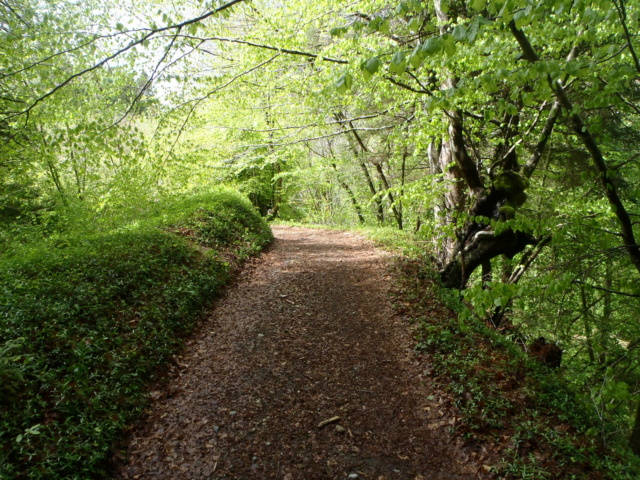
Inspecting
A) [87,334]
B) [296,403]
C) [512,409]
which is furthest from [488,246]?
[87,334]

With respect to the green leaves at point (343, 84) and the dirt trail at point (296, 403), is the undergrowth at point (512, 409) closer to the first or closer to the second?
the dirt trail at point (296, 403)

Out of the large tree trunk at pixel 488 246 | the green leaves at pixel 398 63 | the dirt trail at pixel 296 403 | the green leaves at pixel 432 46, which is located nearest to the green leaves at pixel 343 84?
the green leaves at pixel 398 63

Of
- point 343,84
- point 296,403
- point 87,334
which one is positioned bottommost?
point 296,403

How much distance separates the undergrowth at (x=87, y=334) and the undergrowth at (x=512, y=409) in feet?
12.2

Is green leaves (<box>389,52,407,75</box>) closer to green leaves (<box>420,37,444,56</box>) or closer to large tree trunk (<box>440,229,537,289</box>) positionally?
green leaves (<box>420,37,444,56</box>)

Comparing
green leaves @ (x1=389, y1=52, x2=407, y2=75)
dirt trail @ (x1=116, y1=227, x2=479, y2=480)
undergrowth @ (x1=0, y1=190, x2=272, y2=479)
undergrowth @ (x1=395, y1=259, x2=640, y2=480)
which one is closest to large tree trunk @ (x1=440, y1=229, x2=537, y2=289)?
undergrowth @ (x1=395, y1=259, x2=640, y2=480)

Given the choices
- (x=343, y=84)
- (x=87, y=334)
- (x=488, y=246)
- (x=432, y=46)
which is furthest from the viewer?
(x=488, y=246)

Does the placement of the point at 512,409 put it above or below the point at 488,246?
below

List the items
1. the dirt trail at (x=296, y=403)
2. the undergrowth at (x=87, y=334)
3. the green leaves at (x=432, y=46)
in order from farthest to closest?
the dirt trail at (x=296, y=403), the undergrowth at (x=87, y=334), the green leaves at (x=432, y=46)

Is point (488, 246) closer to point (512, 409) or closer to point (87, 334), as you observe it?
point (512, 409)

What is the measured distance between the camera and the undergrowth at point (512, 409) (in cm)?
336

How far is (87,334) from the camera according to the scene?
4547 mm

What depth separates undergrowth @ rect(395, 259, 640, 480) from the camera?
336cm

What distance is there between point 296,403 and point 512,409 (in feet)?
8.40
